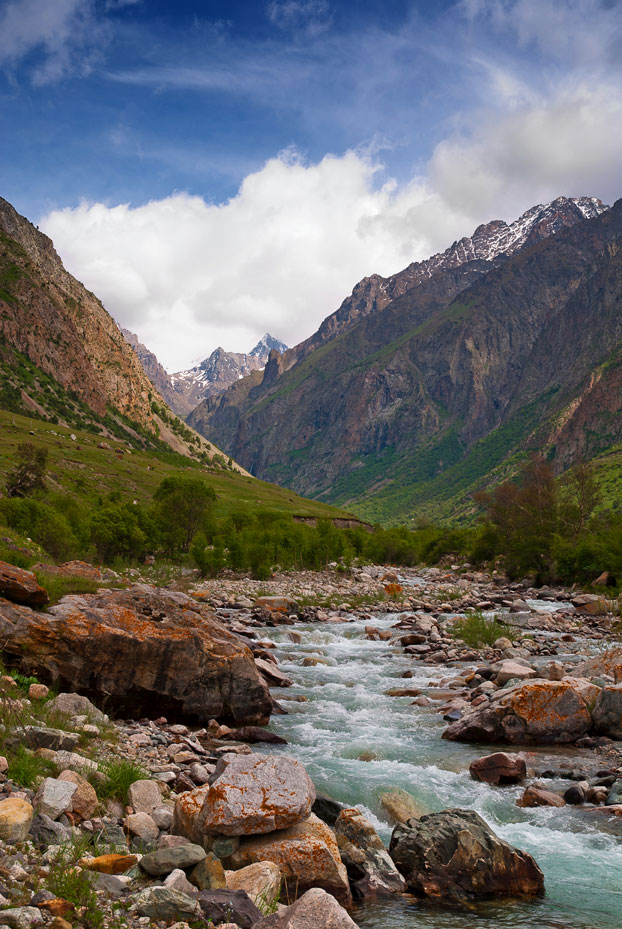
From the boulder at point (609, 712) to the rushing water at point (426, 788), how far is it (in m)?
2.06

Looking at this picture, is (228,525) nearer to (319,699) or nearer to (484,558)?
(484,558)

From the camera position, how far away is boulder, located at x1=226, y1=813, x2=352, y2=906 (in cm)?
Answer: 883

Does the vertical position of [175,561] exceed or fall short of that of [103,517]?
it falls short

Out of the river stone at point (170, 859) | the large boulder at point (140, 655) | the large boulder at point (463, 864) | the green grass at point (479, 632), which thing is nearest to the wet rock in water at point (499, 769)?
the large boulder at point (463, 864)

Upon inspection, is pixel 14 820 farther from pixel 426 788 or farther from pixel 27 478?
pixel 27 478

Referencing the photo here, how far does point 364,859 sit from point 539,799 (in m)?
5.57

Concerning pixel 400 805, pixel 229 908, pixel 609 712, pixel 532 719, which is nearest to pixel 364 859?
pixel 400 805

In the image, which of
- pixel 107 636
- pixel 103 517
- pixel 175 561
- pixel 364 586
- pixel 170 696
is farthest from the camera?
pixel 175 561

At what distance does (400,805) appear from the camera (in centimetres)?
1288

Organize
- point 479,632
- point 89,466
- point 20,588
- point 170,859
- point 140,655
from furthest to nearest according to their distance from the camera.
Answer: point 89,466 < point 479,632 < point 140,655 < point 20,588 < point 170,859

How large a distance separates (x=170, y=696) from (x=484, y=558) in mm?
79025

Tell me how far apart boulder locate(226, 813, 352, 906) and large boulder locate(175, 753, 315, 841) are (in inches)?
7.6

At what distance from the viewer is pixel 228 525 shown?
81.9 m

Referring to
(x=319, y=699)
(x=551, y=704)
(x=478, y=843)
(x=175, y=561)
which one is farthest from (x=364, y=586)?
(x=478, y=843)
